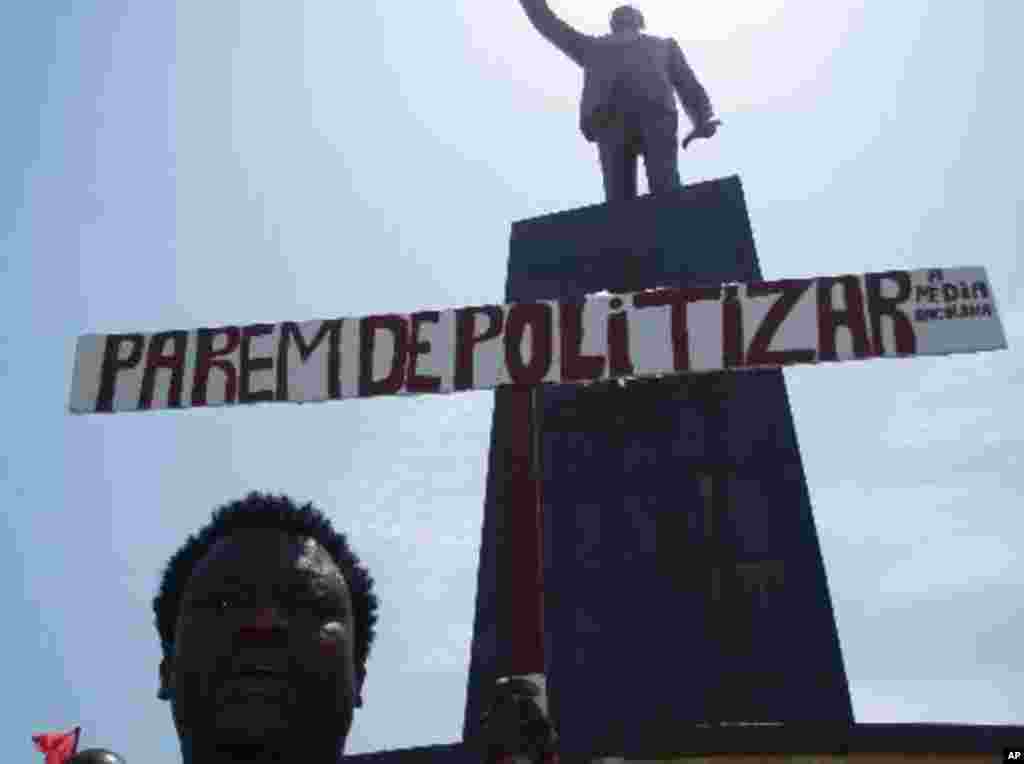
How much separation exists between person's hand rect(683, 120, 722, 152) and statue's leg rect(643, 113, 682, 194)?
0.16 metres

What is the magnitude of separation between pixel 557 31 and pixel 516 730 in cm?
1270

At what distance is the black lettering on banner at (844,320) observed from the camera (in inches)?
249

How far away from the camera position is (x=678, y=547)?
1074 centimetres

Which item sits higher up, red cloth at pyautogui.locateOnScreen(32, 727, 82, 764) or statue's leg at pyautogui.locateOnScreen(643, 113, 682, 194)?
statue's leg at pyautogui.locateOnScreen(643, 113, 682, 194)

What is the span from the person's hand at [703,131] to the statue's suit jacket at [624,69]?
0.09 metres

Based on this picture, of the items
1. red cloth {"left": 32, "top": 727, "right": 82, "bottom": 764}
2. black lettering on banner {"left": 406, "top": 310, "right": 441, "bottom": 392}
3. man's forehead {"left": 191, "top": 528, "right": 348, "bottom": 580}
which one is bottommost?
red cloth {"left": 32, "top": 727, "right": 82, "bottom": 764}

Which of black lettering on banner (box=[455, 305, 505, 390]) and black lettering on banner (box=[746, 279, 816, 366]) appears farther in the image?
black lettering on banner (box=[455, 305, 505, 390])

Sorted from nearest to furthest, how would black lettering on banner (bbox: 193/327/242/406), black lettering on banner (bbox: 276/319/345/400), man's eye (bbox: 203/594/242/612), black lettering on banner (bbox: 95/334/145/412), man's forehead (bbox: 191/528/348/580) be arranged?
man's eye (bbox: 203/594/242/612)
man's forehead (bbox: 191/528/348/580)
black lettering on banner (bbox: 276/319/345/400)
black lettering on banner (bbox: 193/327/242/406)
black lettering on banner (bbox: 95/334/145/412)

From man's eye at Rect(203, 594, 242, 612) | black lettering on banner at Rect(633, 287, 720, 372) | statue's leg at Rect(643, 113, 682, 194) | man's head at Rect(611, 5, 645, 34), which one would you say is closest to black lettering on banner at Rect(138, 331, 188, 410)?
black lettering on banner at Rect(633, 287, 720, 372)

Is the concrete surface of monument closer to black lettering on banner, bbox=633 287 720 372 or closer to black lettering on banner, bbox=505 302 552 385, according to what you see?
black lettering on banner, bbox=633 287 720 372

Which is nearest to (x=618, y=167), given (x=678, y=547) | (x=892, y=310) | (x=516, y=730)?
(x=678, y=547)

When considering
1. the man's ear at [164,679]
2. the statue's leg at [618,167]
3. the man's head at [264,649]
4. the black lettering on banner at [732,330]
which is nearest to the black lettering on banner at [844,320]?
the black lettering on banner at [732,330]

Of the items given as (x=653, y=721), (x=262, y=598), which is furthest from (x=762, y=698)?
(x=262, y=598)

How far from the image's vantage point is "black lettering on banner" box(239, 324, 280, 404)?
6793 millimetres
